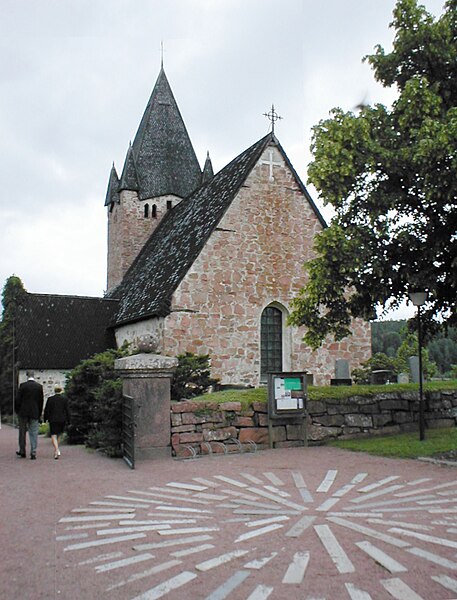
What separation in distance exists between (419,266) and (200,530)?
22.9 ft

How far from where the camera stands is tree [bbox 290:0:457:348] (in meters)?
10.2

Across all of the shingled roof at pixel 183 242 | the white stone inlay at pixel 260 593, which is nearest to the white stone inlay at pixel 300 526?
the white stone inlay at pixel 260 593

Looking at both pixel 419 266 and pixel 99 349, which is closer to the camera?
pixel 419 266

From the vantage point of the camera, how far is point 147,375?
34.0 feet

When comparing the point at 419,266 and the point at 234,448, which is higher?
the point at 419,266

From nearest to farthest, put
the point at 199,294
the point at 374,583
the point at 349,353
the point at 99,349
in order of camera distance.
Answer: the point at 374,583
the point at 199,294
the point at 349,353
the point at 99,349

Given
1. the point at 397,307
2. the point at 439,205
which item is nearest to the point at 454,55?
the point at 439,205

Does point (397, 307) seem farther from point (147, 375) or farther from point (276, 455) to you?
point (147, 375)

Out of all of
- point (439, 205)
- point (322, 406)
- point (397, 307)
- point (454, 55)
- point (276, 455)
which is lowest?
point (276, 455)

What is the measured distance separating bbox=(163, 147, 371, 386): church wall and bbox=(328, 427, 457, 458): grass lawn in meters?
7.55

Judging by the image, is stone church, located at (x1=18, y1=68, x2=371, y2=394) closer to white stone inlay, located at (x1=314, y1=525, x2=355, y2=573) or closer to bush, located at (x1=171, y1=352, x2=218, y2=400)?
bush, located at (x1=171, y1=352, x2=218, y2=400)

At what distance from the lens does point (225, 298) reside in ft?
62.3

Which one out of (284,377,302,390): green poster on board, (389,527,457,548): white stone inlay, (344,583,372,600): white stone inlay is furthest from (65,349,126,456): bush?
(344,583,372,600): white stone inlay

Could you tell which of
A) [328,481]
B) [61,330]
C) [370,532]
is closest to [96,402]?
[328,481]
